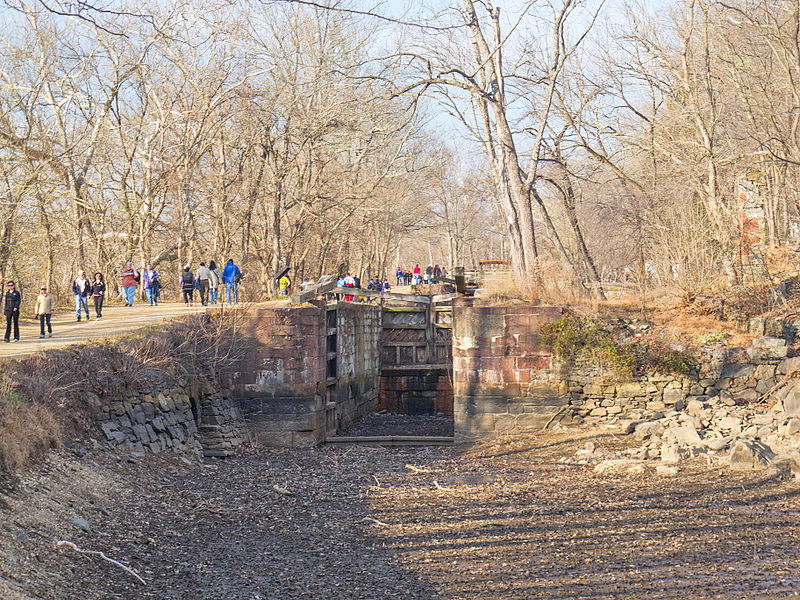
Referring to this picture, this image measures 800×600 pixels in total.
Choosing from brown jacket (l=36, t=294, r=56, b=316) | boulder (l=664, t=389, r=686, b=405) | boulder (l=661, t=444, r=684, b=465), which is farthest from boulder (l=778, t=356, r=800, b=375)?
brown jacket (l=36, t=294, r=56, b=316)

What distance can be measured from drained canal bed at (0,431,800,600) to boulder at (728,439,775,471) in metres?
0.37

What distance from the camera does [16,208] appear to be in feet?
77.4

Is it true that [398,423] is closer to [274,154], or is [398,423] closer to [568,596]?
[274,154]

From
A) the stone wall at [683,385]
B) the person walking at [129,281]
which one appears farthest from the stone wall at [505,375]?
the person walking at [129,281]

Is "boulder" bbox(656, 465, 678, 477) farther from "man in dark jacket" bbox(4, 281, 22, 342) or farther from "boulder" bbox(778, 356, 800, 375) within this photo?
"man in dark jacket" bbox(4, 281, 22, 342)

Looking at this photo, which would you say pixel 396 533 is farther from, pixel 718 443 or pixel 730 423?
pixel 730 423

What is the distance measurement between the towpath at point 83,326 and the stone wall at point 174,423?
1.99m

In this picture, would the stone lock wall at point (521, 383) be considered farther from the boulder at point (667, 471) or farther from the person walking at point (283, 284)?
the person walking at point (283, 284)

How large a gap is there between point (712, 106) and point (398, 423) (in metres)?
12.4

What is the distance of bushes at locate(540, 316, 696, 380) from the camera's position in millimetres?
18516

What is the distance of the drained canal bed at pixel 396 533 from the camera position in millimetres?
8781

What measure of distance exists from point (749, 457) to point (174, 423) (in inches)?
403

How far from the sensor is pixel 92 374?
47.8 ft

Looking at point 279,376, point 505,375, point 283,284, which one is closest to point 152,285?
point 283,284
